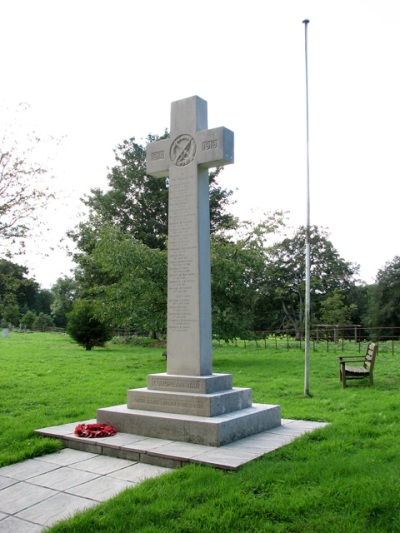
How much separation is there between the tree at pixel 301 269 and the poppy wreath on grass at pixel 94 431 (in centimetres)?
3566

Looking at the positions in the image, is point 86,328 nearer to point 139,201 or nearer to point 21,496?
point 139,201

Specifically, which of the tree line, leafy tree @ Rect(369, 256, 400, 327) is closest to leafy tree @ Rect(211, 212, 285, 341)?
the tree line

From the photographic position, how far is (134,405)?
701cm

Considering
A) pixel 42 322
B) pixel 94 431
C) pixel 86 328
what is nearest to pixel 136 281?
pixel 86 328

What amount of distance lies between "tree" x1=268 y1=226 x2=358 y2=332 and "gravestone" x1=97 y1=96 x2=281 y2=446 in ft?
114

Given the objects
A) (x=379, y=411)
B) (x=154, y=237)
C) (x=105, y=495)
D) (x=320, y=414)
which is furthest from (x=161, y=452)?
(x=154, y=237)

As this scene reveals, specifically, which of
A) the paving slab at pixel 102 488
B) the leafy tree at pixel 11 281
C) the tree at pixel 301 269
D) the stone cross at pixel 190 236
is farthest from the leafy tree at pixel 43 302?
the paving slab at pixel 102 488

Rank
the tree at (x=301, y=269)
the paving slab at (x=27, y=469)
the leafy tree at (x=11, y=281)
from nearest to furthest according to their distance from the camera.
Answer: the paving slab at (x=27, y=469) → the leafy tree at (x=11, y=281) → the tree at (x=301, y=269)

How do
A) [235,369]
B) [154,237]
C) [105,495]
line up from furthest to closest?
[154,237] < [235,369] < [105,495]

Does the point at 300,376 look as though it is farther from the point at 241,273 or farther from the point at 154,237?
the point at 154,237

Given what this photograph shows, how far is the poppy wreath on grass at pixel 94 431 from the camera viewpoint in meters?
6.38

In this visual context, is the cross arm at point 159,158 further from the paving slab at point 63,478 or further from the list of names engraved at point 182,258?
the paving slab at point 63,478

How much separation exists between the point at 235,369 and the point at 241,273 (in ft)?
12.5

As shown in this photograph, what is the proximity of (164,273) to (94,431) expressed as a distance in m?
11.0
